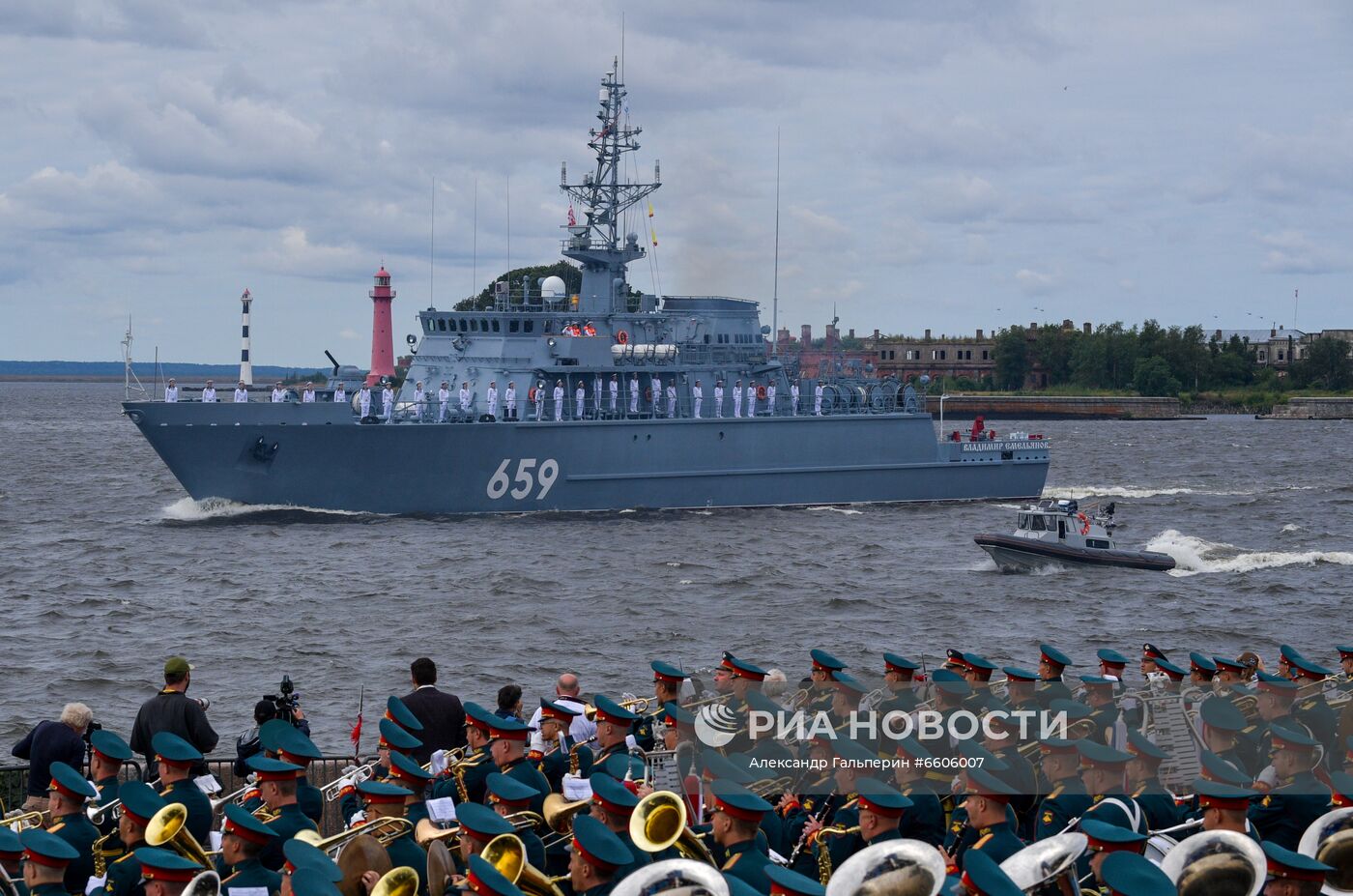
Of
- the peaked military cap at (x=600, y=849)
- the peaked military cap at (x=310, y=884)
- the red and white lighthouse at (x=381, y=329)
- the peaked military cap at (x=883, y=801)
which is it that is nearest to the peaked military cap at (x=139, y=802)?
the peaked military cap at (x=310, y=884)

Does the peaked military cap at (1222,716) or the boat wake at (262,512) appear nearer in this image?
the peaked military cap at (1222,716)

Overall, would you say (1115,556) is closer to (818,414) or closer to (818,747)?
(818,414)

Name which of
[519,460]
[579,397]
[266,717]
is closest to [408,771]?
[266,717]

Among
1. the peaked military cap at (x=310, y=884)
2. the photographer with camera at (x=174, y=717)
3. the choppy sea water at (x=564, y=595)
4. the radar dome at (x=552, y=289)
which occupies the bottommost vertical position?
the choppy sea water at (x=564, y=595)

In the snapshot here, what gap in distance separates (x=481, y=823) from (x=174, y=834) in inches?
56.2

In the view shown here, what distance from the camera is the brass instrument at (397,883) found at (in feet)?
18.9

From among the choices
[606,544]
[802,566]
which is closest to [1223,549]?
[802,566]

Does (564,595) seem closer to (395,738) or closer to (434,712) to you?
(434,712)

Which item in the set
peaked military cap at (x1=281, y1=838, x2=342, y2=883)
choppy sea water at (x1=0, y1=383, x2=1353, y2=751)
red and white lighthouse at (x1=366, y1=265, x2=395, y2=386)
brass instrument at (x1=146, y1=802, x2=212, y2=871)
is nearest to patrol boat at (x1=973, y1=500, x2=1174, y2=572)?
choppy sea water at (x1=0, y1=383, x2=1353, y2=751)

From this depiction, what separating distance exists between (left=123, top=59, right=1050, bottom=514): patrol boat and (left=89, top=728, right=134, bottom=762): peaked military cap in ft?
85.6

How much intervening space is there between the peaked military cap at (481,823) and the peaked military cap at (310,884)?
430 millimetres

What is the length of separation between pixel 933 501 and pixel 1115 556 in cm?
1403

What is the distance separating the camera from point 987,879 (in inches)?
209

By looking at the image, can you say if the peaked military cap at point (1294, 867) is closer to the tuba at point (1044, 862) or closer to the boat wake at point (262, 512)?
the tuba at point (1044, 862)
